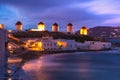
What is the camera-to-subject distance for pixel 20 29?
3979 inches

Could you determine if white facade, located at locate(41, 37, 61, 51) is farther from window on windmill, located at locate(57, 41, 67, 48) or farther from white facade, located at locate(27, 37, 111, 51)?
window on windmill, located at locate(57, 41, 67, 48)

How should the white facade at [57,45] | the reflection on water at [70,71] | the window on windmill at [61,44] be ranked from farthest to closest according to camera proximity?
the window on windmill at [61,44]
the white facade at [57,45]
the reflection on water at [70,71]

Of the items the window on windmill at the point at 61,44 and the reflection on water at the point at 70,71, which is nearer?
the reflection on water at the point at 70,71

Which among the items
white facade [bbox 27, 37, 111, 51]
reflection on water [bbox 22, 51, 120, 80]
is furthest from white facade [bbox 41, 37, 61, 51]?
reflection on water [bbox 22, 51, 120, 80]

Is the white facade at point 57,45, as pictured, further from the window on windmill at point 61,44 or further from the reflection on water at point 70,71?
the reflection on water at point 70,71

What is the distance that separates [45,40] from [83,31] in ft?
167

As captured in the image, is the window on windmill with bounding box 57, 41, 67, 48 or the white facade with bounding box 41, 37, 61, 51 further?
the window on windmill with bounding box 57, 41, 67, 48

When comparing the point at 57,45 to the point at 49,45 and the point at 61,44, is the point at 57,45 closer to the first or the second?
the point at 61,44

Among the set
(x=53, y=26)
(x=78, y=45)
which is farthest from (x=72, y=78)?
(x=53, y=26)

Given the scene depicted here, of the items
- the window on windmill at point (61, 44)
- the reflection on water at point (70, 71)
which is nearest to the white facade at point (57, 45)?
the window on windmill at point (61, 44)

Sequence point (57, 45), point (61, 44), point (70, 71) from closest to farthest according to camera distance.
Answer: point (70, 71) → point (57, 45) → point (61, 44)

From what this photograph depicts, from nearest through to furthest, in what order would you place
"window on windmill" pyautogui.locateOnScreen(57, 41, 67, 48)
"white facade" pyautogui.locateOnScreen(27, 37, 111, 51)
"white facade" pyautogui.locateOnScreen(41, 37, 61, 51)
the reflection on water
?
the reflection on water
"white facade" pyautogui.locateOnScreen(27, 37, 111, 51)
"white facade" pyautogui.locateOnScreen(41, 37, 61, 51)
"window on windmill" pyautogui.locateOnScreen(57, 41, 67, 48)

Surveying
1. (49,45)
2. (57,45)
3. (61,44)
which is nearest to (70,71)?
(49,45)

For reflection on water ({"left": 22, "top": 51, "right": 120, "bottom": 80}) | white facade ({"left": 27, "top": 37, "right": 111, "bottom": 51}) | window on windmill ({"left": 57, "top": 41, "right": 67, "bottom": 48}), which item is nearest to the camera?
reflection on water ({"left": 22, "top": 51, "right": 120, "bottom": 80})
